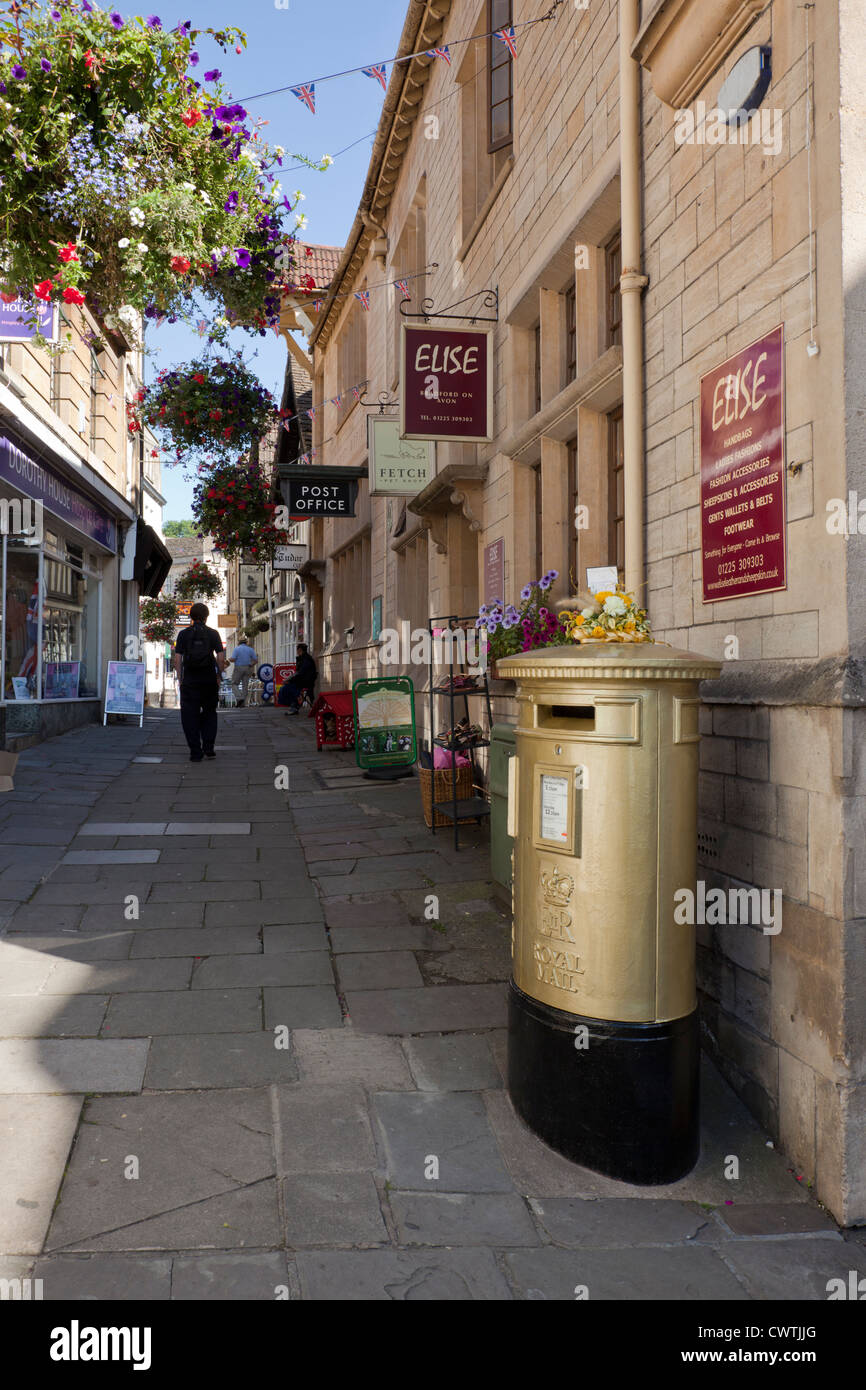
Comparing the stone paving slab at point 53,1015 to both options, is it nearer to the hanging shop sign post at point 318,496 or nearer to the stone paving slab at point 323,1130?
the stone paving slab at point 323,1130

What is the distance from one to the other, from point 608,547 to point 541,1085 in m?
3.59

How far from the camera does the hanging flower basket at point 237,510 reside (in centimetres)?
1891

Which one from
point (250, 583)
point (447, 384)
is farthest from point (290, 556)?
point (447, 384)

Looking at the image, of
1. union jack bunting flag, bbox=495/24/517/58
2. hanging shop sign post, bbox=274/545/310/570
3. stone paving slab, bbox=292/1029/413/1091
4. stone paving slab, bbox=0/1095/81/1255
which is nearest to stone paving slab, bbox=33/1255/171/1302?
stone paving slab, bbox=0/1095/81/1255

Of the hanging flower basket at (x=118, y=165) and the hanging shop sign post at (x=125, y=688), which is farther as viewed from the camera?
the hanging shop sign post at (x=125, y=688)

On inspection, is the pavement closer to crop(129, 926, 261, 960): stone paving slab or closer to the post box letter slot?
crop(129, 926, 261, 960): stone paving slab

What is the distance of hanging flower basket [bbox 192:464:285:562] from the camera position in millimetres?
18906

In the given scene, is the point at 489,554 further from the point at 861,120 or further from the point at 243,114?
the point at 861,120

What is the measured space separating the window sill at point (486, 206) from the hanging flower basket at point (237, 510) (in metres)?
10.4

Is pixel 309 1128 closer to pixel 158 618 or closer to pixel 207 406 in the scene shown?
pixel 207 406

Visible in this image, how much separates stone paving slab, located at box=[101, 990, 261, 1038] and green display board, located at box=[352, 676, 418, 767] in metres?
5.73

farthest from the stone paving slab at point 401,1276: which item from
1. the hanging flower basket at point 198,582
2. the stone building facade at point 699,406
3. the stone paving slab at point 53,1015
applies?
the hanging flower basket at point 198,582

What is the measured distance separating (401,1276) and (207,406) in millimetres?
16723

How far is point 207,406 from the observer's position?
17.3 meters
